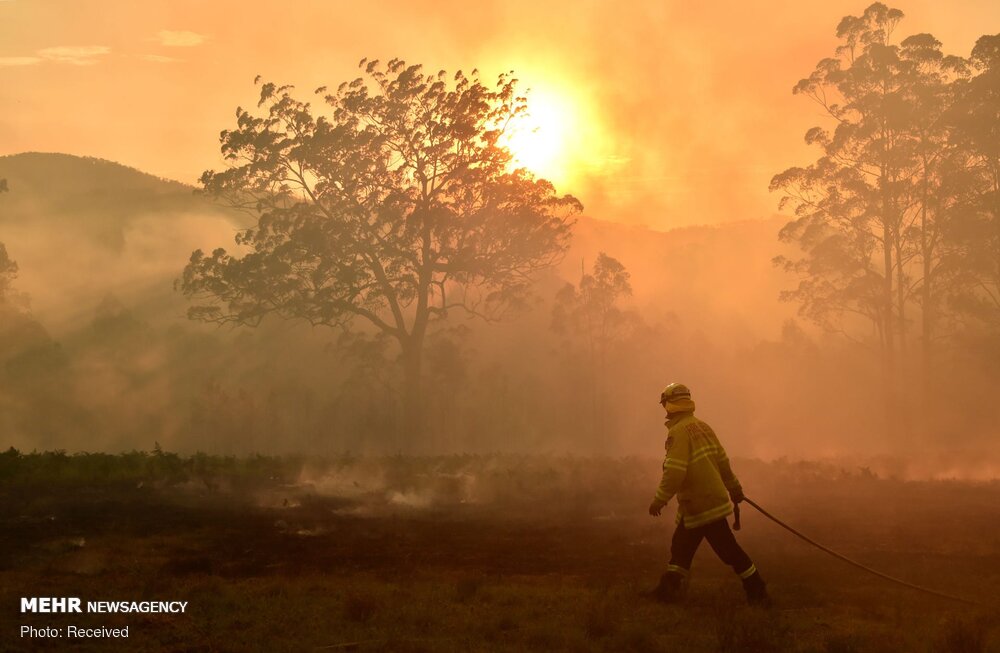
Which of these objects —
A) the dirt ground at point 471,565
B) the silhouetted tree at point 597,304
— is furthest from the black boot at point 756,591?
the silhouetted tree at point 597,304

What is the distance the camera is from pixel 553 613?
399 inches

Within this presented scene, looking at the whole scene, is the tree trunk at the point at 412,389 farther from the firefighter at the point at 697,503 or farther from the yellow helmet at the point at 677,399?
the firefighter at the point at 697,503

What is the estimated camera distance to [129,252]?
100000 mm

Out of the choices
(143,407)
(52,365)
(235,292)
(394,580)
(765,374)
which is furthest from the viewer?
(765,374)

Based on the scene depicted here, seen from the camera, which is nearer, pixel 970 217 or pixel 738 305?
pixel 970 217

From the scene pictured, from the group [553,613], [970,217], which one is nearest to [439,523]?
[553,613]

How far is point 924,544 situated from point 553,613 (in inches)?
303

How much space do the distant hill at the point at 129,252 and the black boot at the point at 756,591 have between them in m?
63.3

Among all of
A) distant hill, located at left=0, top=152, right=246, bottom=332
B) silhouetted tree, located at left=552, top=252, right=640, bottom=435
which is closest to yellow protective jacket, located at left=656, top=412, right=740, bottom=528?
silhouetted tree, located at left=552, top=252, right=640, bottom=435

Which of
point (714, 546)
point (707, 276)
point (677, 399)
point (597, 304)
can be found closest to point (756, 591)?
point (714, 546)

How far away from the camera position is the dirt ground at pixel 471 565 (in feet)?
30.0

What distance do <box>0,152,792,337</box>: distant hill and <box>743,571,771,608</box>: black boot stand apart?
63330 mm

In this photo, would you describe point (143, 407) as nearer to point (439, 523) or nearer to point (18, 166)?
point (439, 523)

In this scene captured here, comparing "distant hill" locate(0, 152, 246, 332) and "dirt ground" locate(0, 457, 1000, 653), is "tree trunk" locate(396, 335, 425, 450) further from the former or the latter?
"distant hill" locate(0, 152, 246, 332)
